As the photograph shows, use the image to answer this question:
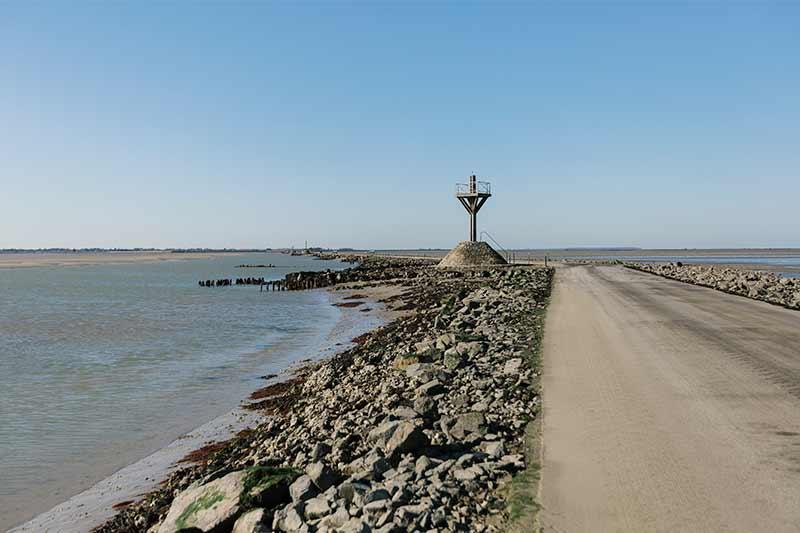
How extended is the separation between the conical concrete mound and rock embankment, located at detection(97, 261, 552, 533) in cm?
4049

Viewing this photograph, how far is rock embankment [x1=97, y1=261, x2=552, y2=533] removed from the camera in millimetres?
5773

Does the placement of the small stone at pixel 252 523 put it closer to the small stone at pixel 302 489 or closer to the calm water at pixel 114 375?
the small stone at pixel 302 489

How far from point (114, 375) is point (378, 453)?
48.4 feet

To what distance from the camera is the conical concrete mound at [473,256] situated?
56000mm

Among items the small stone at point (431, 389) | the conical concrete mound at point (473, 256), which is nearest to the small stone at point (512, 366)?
the small stone at point (431, 389)

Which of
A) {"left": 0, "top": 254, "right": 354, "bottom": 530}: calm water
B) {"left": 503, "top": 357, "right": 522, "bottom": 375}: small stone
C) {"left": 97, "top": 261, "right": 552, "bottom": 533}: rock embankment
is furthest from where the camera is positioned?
{"left": 503, "top": 357, "right": 522, "bottom": 375}: small stone

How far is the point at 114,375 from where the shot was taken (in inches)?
734

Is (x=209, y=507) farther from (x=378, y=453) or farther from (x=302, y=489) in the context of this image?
(x=378, y=453)

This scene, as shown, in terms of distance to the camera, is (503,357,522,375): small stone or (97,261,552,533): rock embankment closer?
(97,261,552,533): rock embankment

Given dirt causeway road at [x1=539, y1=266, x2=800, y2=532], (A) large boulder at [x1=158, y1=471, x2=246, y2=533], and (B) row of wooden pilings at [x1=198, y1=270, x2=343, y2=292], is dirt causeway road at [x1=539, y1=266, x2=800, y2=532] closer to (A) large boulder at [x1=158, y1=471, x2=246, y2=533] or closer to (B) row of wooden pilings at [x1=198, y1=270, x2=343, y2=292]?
(A) large boulder at [x1=158, y1=471, x2=246, y2=533]

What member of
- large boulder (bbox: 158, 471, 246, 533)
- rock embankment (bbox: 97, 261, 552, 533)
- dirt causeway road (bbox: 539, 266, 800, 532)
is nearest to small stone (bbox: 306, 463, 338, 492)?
rock embankment (bbox: 97, 261, 552, 533)

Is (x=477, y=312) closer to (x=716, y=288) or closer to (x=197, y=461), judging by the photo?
(x=197, y=461)

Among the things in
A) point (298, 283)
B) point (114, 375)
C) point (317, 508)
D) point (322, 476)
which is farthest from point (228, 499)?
point (298, 283)

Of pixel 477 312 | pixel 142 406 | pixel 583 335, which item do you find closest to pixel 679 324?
pixel 583 335
